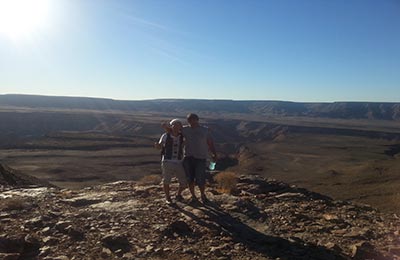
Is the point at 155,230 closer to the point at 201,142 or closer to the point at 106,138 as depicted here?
the point at 201,142

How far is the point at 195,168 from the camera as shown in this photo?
23.8 feet

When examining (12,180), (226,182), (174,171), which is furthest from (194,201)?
(12,180)

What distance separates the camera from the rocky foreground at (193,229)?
5332 millimetres

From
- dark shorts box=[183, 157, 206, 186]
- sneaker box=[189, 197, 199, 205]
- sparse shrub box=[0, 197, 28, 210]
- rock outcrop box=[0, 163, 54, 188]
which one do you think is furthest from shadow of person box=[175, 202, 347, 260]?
rock outcrop box=[0, 163, 54, 188]

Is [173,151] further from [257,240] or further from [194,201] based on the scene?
[257,240]

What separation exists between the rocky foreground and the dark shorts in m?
0.45

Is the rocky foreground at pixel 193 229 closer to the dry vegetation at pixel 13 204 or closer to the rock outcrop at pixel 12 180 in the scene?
the dry vegetation at pixel 13 204

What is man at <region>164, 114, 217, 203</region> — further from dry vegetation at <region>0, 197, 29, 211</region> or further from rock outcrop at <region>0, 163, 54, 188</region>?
rock outcrop at <region>0, 163, 54, 188</region>

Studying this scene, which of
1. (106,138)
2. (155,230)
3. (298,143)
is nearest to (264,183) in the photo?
(155,230)

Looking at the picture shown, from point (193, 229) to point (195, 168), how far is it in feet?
4.42

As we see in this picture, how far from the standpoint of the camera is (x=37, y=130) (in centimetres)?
10206

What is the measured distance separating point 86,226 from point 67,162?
47311 mm

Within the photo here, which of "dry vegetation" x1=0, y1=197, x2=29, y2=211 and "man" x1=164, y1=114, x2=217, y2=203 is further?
"dry vegetation" x1=0, y1=197, x2=29, y2=211

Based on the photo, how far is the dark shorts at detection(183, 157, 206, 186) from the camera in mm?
7223
